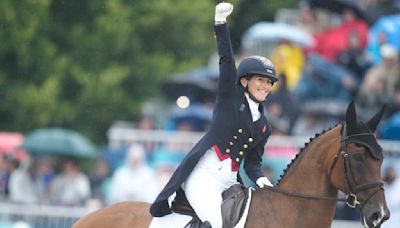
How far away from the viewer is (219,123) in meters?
9.97

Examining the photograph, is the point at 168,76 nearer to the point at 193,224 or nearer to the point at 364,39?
the point at 364,39

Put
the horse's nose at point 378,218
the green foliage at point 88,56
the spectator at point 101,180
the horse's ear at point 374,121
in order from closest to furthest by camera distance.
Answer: the horse's nose at point 378,218, the horse's ear at point 374,121, the spectator at point 101,180, the green foliage at point 88,56

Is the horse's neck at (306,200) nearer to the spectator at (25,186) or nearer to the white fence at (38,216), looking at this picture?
the white fence at (38,216)

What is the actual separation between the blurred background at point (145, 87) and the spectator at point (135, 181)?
0.07 feet

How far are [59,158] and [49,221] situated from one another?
2.92 m

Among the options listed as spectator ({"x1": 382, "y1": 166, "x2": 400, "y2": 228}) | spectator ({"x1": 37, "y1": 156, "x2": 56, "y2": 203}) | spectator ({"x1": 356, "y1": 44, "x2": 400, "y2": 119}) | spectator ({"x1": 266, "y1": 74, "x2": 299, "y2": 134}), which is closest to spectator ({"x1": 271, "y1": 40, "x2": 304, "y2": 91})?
spectator ({"x1": 266, "y1": 74, "x2": 299, "y2": 134})

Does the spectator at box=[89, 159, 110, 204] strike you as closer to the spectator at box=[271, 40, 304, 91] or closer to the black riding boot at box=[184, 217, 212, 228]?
the spectator at box=[271, 40, 304, 91]

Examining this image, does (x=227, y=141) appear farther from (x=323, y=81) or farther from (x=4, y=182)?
(x=4, y=182)

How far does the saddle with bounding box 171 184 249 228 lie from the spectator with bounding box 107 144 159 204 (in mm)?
7424

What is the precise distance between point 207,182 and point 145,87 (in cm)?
1497

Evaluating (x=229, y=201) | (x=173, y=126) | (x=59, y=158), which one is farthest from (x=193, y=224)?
(x=59, y=158)

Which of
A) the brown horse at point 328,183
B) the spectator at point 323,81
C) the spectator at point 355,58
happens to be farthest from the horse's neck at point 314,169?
the spectator at point 355,58

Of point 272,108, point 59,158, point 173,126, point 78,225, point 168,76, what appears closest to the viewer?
point 78,225

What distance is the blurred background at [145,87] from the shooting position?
59.4 ft
